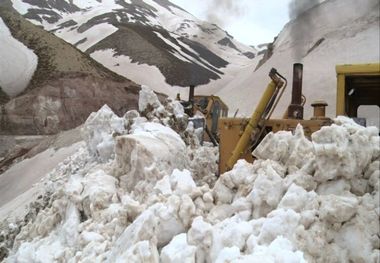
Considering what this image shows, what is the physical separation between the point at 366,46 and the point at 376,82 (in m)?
19.0

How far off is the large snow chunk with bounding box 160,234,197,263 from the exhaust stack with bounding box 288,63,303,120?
3232mm

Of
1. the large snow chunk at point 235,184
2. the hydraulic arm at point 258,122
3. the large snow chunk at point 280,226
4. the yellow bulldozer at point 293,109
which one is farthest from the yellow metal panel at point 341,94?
the large snow chunk at point 280,226

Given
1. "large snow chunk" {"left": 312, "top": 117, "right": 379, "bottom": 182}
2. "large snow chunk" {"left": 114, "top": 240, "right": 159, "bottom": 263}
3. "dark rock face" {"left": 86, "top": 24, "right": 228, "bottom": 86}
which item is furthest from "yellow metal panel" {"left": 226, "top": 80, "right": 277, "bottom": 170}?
"dark rock face" {"left": 86, "top": 24, "right": 228, "bottom": 86}

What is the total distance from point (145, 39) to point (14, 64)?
63.5ft

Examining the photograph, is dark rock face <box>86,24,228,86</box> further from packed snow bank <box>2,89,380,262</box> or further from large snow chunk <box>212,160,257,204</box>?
large snow chunk <box>212,160,257,204</box>

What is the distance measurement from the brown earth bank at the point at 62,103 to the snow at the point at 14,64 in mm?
2265

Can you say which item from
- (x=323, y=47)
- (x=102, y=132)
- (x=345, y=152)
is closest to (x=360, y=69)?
(x=345, y=152)

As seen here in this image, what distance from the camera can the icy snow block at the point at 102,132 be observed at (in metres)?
7.55

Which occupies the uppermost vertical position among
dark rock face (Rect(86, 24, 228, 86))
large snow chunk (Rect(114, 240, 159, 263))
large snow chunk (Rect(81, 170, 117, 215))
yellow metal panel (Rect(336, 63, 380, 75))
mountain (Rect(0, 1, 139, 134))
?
dark rock face (Rect(86, 24, 228, 86))

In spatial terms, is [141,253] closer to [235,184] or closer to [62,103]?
[235,184]

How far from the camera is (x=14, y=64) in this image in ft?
101

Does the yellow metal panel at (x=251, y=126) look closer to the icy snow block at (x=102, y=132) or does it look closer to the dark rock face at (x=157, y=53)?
the icy snow block at (x=102, y=132)

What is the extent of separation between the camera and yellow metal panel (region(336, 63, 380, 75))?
16.8 feet

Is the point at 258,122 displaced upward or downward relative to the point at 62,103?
downward
